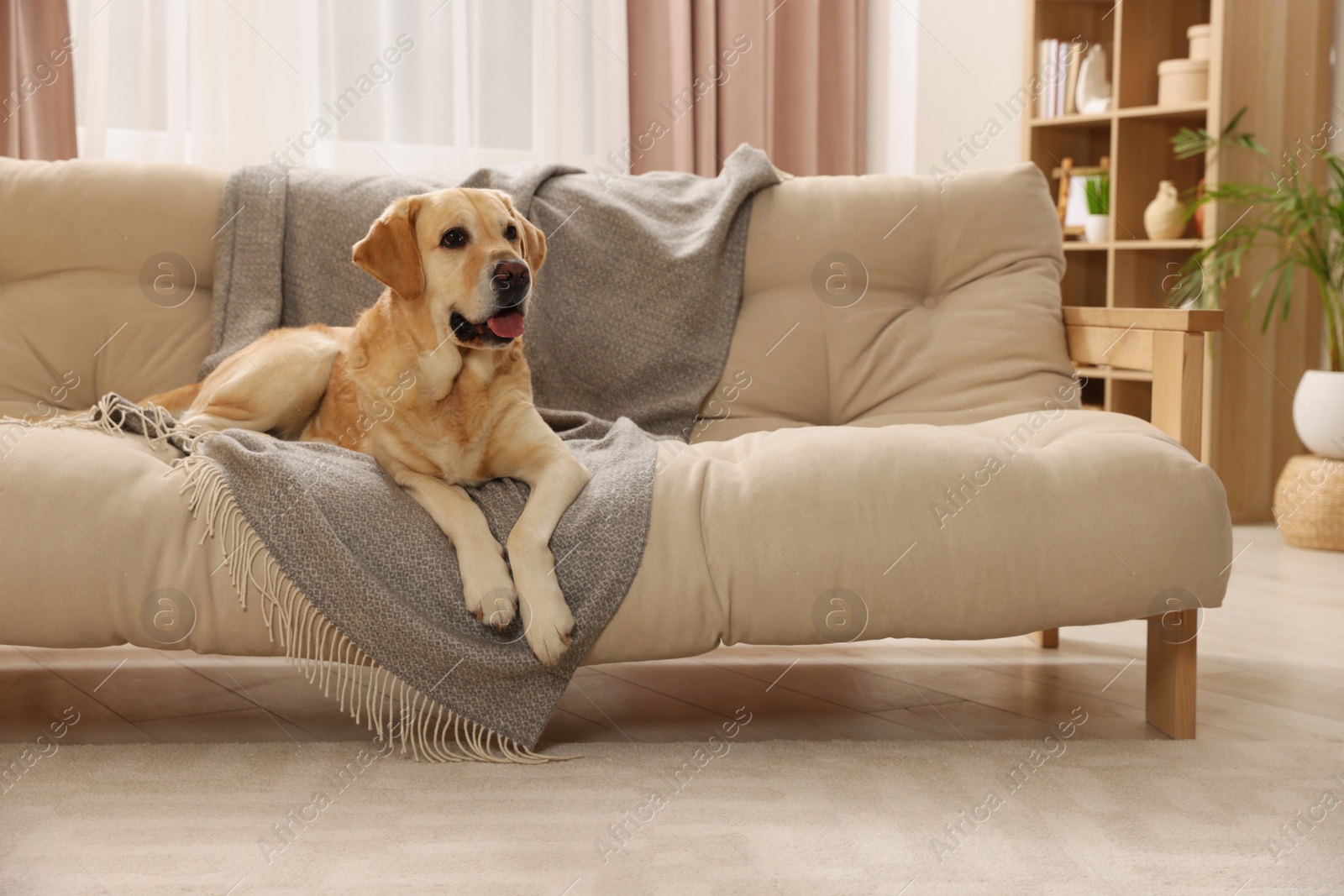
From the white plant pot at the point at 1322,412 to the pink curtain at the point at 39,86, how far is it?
364 centimetres

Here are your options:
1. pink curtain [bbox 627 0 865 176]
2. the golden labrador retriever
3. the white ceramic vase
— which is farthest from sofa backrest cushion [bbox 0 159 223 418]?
the white ceramic vase

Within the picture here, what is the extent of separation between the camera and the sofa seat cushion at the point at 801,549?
163 centimetres

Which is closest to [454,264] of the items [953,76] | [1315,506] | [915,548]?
[915,548]

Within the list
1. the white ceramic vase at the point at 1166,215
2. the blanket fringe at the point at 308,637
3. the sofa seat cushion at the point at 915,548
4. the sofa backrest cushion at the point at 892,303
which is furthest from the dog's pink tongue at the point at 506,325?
the white ceramic vase at the point at 1166,215

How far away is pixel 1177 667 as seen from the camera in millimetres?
1841

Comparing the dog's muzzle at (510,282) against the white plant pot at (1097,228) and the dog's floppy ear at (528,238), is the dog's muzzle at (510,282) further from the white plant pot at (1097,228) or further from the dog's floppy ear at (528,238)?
the white plant pot at (1097,228)

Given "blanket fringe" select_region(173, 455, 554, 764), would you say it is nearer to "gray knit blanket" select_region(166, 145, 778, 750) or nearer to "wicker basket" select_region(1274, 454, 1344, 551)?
"gray knit blanket" select_region(166, 145, 778, 750)

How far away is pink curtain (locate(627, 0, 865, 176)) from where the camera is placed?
4.25m

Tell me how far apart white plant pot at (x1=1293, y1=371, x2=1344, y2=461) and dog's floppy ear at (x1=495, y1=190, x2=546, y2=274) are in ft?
8.17

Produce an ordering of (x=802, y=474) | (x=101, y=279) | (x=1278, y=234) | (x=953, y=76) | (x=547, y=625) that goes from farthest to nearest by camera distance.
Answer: (x=953, y=76)
(x=1278, y=234)
(x=101, y=279)
(x=802, y=474)
(x=547, y=625)

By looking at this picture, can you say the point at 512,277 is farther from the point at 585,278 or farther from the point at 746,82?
the point at 746,82

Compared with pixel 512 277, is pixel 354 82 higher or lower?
higher

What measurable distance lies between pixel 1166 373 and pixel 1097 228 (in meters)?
2.21

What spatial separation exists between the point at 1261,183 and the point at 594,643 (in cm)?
304
